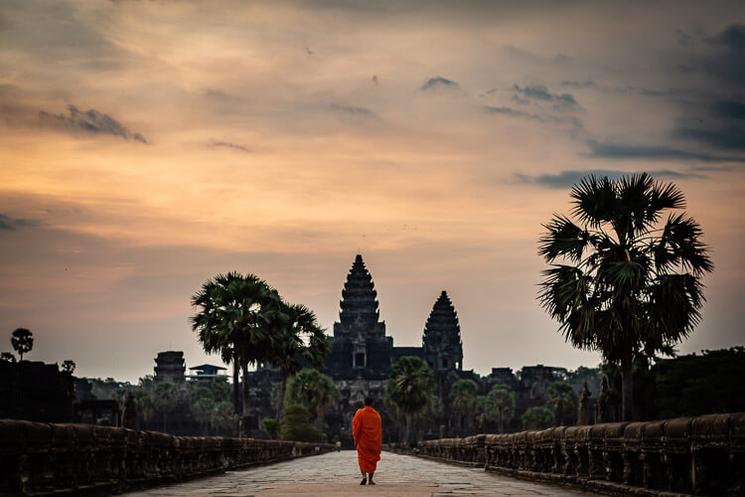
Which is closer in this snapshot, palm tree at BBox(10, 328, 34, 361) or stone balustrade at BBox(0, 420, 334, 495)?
stone balustrade at BBox(0, 420, 334, 495)

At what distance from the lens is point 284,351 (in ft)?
240

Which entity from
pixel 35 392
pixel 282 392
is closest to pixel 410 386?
pixel 282 392

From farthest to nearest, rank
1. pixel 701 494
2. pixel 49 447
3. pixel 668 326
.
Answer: pixel 668 326 → pixel 49 447 → pixel 701 494

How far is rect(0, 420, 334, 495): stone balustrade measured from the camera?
48.3 ft

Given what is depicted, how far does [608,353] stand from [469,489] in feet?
51.2

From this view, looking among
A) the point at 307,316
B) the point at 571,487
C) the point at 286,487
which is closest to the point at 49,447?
the point at 286,487

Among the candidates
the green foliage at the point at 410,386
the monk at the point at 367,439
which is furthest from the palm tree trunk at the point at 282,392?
the monk at the point at 367,439

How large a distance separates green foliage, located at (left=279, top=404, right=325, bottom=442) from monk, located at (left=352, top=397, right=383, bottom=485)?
69.5 m

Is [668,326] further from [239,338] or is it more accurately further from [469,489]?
[239,338]

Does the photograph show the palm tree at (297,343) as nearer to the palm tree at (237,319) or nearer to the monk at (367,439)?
the palm tree at (237,319)

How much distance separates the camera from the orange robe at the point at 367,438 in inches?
965

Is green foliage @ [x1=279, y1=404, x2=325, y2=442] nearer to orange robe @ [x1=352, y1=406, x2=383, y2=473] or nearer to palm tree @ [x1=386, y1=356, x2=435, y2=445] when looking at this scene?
palm tree @ [x1=386, y1=356, x2=435, y2=445]

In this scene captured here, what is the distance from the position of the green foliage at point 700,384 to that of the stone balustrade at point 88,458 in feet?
148

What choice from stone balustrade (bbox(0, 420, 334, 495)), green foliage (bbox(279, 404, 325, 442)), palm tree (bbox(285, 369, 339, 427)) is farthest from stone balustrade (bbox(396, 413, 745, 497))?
palm tree (bbox(285, 369, 339, 427))
